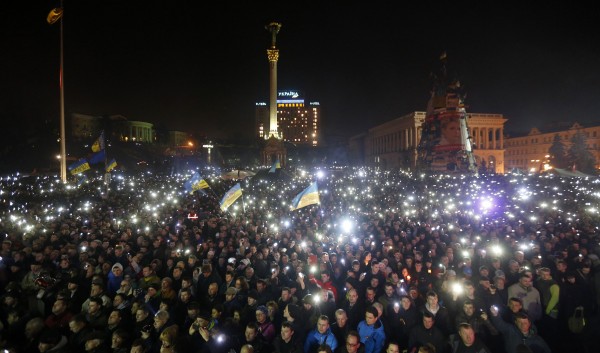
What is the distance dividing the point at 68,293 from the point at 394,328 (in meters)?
5.32

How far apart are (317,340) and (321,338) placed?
7 centimetres

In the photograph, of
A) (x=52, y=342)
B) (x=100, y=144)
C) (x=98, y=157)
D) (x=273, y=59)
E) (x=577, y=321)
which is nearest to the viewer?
(x=52, y=342)

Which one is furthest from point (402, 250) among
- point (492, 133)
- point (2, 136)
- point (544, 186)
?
point (492, 133)

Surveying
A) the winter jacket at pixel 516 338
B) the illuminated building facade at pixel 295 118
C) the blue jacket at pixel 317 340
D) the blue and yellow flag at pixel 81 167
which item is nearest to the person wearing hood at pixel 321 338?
the blue jacket at pixel 317 340

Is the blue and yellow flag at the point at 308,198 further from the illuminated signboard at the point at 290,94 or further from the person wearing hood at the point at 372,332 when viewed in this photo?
the illuminated signboard at the point at 290,94

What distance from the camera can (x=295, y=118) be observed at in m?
138

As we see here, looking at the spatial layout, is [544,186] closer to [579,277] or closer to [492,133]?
[579,277]

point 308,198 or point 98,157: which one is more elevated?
point 98,157

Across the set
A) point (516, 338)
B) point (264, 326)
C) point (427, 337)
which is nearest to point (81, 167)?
point (264, 326)

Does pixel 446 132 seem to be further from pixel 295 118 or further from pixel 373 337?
pixel 295 118

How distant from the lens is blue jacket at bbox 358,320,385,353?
5281 mm

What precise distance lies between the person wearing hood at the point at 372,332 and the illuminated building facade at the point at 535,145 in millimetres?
71311

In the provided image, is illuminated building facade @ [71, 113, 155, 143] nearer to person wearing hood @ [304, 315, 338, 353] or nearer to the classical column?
the classical column

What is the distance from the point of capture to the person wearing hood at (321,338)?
5051mm
